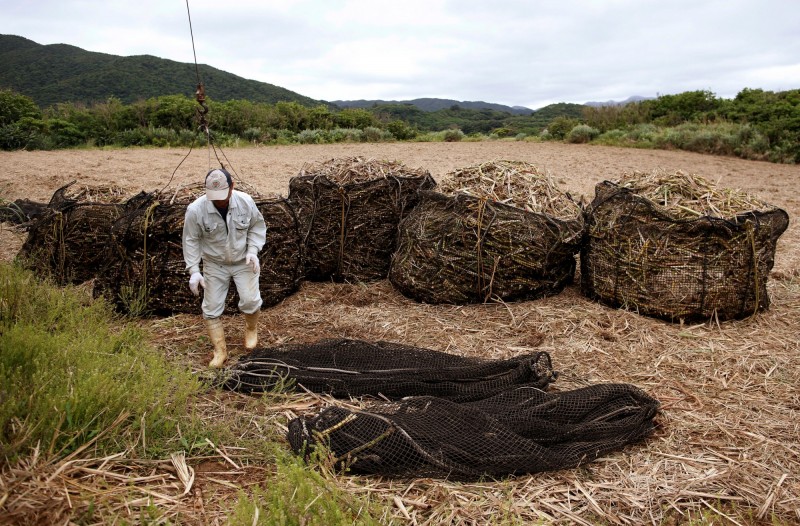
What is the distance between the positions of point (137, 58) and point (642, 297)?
235 feet

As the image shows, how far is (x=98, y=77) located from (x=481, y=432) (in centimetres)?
6168

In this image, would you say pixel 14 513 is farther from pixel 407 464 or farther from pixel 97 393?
pixel 407 464

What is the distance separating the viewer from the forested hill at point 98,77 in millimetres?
50969

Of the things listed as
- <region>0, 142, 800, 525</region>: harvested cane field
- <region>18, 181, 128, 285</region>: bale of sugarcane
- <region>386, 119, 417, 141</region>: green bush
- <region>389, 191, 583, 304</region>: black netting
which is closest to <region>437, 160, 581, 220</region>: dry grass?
<region>389, 191, 583, 304</region>: black netting

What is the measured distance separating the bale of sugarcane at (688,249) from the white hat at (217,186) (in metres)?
3.60

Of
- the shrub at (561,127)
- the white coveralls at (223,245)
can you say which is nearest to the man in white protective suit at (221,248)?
the white coveralls at (223,245)

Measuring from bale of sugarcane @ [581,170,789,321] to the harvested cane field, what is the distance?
20cm

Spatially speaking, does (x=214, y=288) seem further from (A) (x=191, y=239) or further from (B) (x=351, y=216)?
(B) (x=351, y=216)

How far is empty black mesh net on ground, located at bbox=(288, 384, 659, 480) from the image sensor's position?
123 inches

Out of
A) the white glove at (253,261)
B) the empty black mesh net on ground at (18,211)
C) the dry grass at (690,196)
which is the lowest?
the white glove at (253,261)

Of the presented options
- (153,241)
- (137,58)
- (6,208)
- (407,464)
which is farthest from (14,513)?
(137,58)

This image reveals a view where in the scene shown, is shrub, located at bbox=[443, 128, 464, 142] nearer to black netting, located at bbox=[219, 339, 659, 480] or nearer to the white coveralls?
the white coveralls

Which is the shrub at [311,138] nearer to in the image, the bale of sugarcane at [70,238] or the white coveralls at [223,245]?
the bale of sugarcane at [70,238]

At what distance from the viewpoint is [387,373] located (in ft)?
14.0
